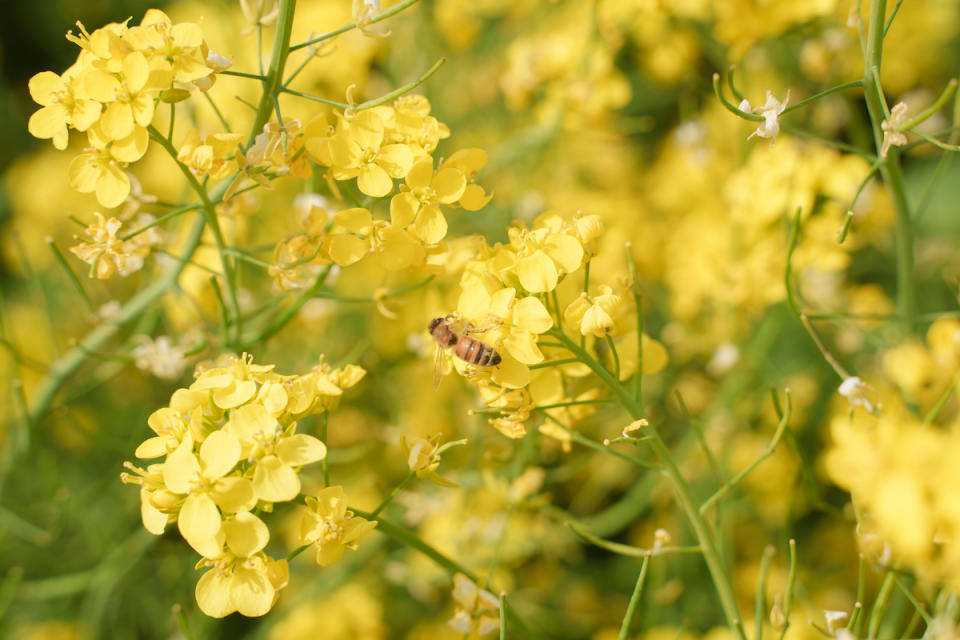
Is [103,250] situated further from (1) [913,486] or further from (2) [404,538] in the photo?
(1) [913,486]

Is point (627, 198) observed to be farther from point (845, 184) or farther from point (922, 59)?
point (922, 59)

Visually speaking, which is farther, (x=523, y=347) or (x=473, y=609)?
Answer: (x=473, y=609)

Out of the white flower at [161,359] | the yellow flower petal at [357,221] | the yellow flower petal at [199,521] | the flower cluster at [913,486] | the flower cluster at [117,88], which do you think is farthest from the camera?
the white flower at [161,359]

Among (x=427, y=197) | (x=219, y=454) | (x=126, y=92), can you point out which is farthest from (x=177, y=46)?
(x=219, y=454)

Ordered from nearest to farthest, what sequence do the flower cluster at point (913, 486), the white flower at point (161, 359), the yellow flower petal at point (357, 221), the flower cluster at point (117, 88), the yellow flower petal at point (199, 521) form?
the flower cluster at point (913, 486) → the yellow flower petal at point (199, 521) → the flower cluster at point (117, 88) → the yellow flower petal at point (357, 221) → the white flower at point (161, 359)

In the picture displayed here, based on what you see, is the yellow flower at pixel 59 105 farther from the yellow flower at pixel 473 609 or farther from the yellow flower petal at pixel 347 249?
the yellow flower at pixel 473 609

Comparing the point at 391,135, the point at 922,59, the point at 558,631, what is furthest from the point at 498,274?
the point at 922,59

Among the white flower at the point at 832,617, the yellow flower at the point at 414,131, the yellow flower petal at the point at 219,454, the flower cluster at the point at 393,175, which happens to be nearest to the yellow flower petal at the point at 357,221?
the flower cluster at the point at 393,175
